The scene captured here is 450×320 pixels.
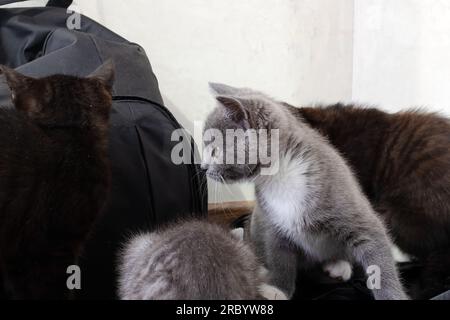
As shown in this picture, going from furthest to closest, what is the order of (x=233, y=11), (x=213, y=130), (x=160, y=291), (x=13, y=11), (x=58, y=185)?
(x=233, y=11), (x=13, y=11), (x=213, y=130), (x=58, y=185), (x=160, y=291)

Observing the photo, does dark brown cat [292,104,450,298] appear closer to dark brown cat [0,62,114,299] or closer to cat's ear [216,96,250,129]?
cat's ear [216,96,250,129]

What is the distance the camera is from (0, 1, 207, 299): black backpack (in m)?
0.74

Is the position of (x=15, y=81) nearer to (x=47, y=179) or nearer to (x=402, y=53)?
(x=47, y=179)

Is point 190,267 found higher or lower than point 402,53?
lower

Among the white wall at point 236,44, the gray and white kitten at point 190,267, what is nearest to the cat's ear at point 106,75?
the gray and white kitten at point 190,267

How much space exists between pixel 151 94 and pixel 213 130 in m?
0.16

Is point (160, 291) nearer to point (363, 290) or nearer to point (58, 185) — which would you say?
point (58, 185)

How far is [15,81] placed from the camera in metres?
0.68

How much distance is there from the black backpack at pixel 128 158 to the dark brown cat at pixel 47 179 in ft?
0.19

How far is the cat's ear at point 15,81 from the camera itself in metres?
0.68

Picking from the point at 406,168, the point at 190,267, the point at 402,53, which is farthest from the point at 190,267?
the point at 402,53

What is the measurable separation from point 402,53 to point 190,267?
88 cm

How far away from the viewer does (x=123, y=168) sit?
76 cm
